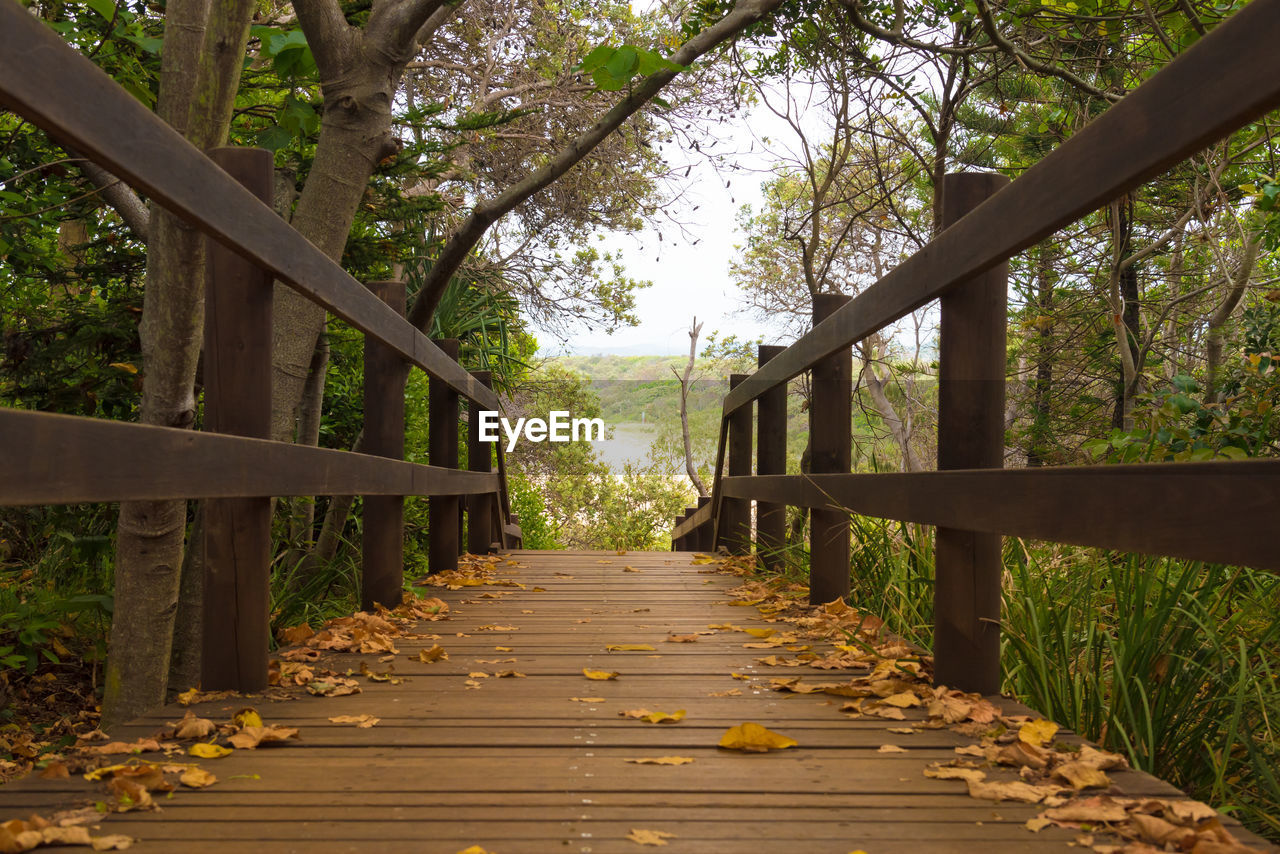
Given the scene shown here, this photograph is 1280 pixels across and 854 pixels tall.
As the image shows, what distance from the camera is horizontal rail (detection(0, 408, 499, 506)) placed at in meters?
1.41

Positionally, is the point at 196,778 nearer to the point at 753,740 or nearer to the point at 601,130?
the point at 753,740

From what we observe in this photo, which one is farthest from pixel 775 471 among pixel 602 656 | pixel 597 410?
pixel 597 410

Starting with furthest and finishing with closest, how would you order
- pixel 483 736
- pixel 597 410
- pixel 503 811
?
pixel 597 410
pixel 483 736
pixel 503 811

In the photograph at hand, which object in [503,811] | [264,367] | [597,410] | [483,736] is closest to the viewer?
[503,811]

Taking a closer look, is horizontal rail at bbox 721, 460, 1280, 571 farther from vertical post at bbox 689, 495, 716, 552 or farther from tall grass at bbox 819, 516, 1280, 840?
vertical post at bbox 689, 495, 716, 552

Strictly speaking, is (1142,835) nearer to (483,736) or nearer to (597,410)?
(483,736)

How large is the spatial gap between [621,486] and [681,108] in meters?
14.2

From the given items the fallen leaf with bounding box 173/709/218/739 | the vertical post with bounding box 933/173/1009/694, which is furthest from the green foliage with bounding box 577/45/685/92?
the fallen leaf with bounding box 173/709/218/739

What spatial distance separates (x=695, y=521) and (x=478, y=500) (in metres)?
3.02

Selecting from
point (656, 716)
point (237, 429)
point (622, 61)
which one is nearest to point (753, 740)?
point (656, 716)

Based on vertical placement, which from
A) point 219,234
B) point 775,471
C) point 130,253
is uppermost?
point 130,253

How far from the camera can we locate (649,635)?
12.3ft

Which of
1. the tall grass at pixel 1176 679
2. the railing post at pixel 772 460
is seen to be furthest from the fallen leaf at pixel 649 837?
the railing post at pixel 772 460

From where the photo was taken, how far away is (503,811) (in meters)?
1.78
